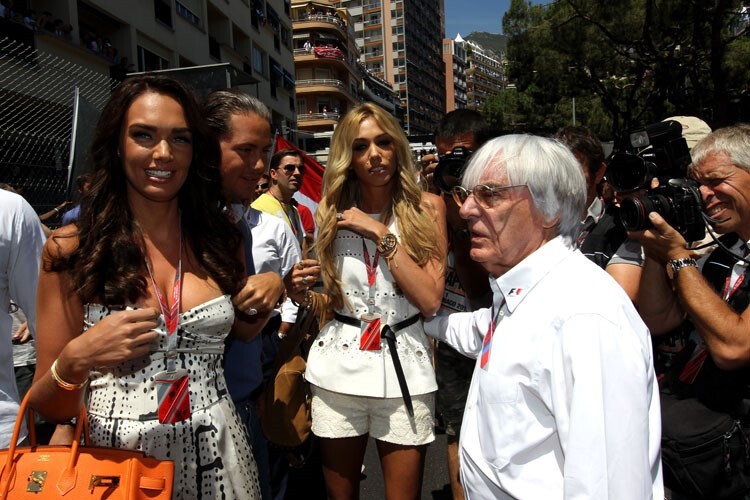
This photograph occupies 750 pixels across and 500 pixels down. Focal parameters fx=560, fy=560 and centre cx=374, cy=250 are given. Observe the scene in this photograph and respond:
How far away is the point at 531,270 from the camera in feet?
4.83

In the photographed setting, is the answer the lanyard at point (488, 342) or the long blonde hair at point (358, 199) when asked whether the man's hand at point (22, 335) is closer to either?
the long blonde hair at point (358, 199)

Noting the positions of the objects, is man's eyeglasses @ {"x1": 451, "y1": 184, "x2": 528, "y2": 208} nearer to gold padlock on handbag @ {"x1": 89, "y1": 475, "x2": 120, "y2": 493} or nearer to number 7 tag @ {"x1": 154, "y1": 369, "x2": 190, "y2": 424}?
number 7 tag @ {"x1": 154, "y1": 369, "x2": 190, "y2": 424}

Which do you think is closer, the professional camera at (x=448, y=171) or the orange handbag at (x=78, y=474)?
the orange handbag at (x=78, y=474)

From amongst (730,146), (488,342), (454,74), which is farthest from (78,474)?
(454,74)

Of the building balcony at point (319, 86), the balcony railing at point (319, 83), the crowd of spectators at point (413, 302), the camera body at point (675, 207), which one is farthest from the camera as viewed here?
the balcony railing at point (319, 83)

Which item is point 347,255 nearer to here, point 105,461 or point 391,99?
point 105,461

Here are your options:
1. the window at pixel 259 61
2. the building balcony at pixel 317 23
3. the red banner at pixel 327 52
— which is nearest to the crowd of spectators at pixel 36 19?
the window at pixel 259 61

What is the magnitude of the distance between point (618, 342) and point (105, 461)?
1266mm

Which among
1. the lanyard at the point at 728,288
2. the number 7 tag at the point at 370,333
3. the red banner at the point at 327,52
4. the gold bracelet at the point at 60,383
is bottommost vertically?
the number 7 tag at the point at 370,333

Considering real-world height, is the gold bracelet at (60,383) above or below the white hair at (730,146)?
below

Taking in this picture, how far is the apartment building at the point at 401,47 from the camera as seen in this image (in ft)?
322

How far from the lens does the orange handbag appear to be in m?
1.35

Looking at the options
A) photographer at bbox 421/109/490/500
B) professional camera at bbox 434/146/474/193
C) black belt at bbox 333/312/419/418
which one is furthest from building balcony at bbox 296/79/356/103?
black belt at bbox 333/312/419/418

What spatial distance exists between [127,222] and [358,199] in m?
1.18
